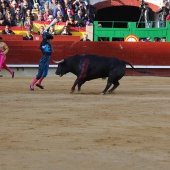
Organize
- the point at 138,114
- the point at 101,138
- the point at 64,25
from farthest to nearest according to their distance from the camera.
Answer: the point at 64,25
the point at 138,114
the point at 101,138

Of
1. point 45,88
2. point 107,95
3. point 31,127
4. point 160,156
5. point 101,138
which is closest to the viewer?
point 160,156

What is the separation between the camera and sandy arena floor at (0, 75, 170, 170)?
661 cm

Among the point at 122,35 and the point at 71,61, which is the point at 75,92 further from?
the point at 122,35

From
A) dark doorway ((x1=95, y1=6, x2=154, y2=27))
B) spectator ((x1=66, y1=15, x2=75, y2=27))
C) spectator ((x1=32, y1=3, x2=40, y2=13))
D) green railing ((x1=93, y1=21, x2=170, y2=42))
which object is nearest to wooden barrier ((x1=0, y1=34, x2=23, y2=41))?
spectator ((x1=32, y1=3, x2=40, y2=13))

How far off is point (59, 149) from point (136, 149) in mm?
738

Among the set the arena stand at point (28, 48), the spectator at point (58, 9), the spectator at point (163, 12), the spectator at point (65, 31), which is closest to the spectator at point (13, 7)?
the arena stand at point (28, 48)

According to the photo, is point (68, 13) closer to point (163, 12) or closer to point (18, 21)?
point (18, 21)

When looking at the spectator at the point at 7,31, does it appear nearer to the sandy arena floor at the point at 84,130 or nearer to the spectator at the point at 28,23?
the spectator at the point at 28,23

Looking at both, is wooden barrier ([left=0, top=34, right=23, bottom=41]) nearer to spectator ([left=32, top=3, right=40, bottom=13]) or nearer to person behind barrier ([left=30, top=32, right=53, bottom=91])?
spectator ([left=32, top=3, right=40, bottom=13])

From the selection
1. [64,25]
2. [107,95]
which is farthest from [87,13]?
[107,95]

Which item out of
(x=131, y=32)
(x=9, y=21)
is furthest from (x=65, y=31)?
(x=131, y=32)

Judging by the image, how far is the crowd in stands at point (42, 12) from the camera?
800 inches

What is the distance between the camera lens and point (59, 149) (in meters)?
7.18

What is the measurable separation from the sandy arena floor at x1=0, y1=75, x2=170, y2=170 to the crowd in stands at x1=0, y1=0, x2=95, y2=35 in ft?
21.6
